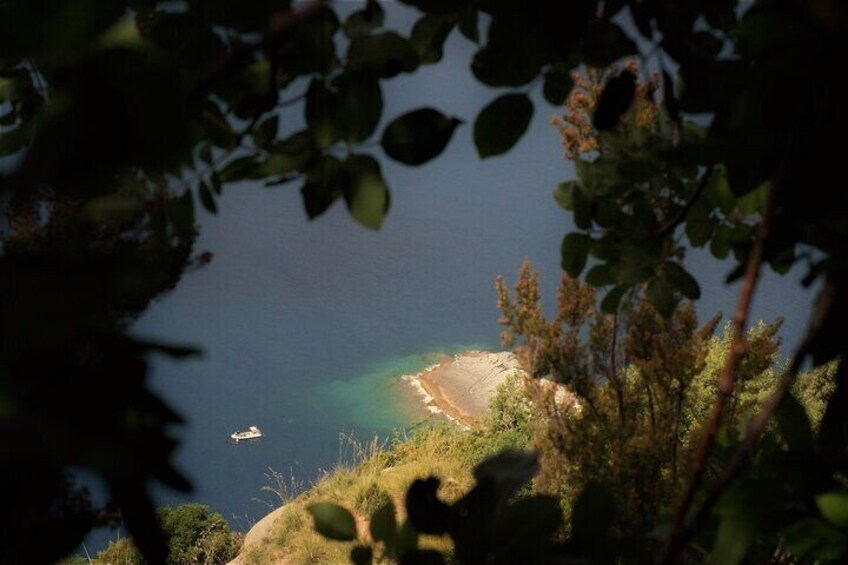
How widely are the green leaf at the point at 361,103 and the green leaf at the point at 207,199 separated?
23cm

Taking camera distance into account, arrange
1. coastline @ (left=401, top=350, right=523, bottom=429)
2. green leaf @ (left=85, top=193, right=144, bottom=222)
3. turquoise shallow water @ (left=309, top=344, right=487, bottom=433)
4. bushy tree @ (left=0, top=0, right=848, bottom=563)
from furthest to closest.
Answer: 1. turquoise shallow water @ (left=309, top=344, right=487, bottom=433)
2. coastline @ (left=401, top=350, right=523, bottom=429)
3. green leaf @ (left=85, top=193, right=144, bottom=222)
4. bushy tree @ (left=0, top=0, right=848, bottom=563)

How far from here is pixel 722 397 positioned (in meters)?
0.30

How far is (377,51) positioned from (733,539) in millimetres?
342

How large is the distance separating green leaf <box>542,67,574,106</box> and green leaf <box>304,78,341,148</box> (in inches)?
10.1

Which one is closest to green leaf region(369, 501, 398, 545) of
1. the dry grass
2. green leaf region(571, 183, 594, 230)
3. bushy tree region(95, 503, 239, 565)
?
green leaf region(571, 183, 594, 230)

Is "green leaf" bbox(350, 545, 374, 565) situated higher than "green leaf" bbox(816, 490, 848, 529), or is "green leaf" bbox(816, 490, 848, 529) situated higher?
"green leaf" bbox(816, 490, 848, 529)

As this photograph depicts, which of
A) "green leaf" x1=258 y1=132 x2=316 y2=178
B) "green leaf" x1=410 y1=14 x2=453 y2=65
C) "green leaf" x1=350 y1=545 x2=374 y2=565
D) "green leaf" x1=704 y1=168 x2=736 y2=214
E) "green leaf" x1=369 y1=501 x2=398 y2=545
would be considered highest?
"green leaf" x1=410 y1=14 x2=453 y2=65

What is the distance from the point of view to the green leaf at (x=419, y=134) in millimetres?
461

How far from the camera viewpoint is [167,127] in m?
0.22

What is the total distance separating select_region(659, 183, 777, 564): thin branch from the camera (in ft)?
0.94

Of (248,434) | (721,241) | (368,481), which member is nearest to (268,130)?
(721,241)

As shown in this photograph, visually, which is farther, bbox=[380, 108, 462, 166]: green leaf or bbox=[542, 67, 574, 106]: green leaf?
bbox=[542, 67, 574, 106]: green leaf

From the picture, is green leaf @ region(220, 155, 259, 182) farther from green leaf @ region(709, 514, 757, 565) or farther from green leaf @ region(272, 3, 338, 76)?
green leaf @ region(709, 514, 757, 565)

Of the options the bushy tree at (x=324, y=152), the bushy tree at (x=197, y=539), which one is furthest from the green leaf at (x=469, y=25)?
the bushy tree at (x=197, y=539)
